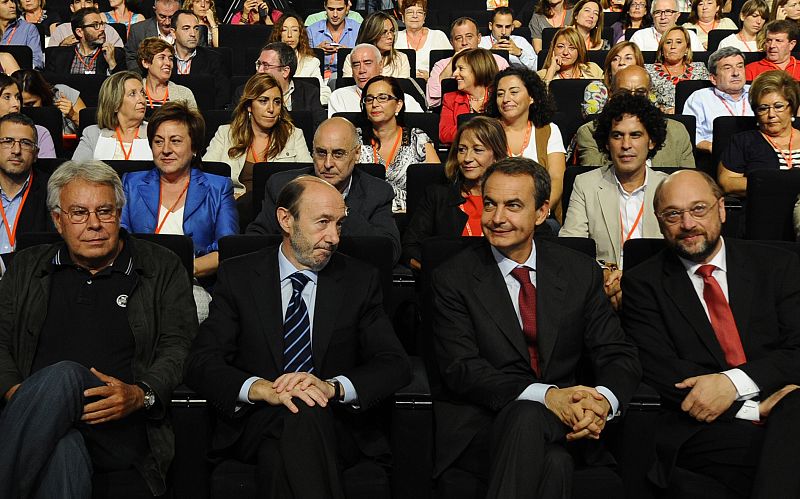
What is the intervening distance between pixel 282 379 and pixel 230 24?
5.47 meters

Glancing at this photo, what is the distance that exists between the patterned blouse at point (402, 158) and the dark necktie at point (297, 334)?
1670mm

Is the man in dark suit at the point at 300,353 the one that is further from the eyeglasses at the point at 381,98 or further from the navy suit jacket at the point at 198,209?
the eyeglasses at the point at 381,98

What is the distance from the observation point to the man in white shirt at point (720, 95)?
5.55 metres

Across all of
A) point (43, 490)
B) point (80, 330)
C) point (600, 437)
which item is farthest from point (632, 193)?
point (43, 490)

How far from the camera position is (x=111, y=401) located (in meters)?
2.67

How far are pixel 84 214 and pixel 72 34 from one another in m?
5.05

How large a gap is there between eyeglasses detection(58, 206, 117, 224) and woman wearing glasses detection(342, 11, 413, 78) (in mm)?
3451

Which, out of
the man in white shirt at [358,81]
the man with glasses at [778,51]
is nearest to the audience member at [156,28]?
the man in white shirt at [358,81]

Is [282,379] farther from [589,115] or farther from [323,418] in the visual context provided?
[589,115]

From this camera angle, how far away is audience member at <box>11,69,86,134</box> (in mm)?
5352

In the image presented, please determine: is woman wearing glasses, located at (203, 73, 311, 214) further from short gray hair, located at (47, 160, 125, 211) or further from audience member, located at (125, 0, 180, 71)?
audience member, located at (125, 0, 180, 71)

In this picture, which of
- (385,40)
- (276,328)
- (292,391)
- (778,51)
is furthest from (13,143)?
(778,51)

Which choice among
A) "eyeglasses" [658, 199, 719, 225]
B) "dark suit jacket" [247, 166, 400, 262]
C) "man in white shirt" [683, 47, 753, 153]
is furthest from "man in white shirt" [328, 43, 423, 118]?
"eyeglasses" [658, 199, 719, 225]

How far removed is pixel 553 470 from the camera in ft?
8.13
